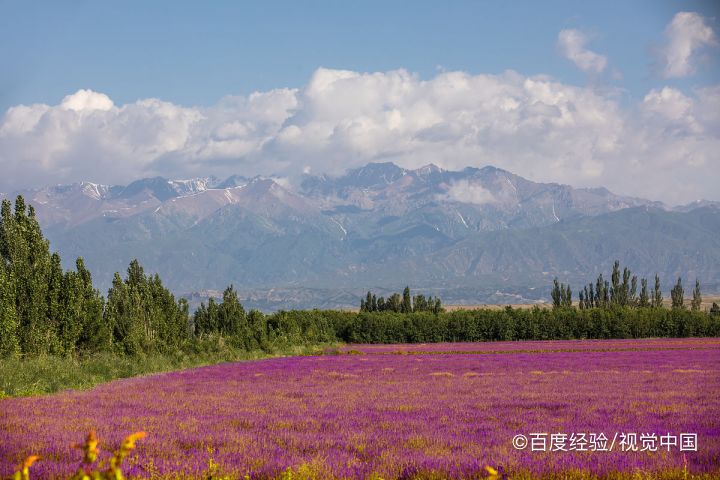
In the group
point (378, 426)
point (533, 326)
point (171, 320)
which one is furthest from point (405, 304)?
point (378, 426)

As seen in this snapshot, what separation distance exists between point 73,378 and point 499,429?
2421cm

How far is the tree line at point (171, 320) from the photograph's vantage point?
4469 cm

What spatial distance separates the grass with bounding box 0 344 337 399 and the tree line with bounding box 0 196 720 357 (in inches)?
85.1

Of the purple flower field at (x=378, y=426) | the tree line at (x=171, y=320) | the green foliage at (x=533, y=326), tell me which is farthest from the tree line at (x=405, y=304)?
the purple flower field at (x=378, y=426)

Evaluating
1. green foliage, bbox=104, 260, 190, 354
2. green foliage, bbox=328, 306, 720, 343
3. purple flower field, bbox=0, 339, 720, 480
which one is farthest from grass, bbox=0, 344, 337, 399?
green foliage, bbox=328, 306, 720, 343

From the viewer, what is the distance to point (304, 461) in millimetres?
11914

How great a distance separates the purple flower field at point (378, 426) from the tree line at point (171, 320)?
1795 cm

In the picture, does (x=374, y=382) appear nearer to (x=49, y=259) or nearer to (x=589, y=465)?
(x=589, y=465)

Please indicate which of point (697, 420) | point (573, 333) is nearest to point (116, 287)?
point (697, 420)

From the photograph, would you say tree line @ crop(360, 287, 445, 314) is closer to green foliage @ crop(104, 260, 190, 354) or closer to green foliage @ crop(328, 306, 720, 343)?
green foliage @ crop(328, 306, 720, 343)

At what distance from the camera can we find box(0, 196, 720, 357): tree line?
4469 centimetres

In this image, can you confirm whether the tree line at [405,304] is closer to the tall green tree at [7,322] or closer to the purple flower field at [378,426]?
the tall green tree at [7,322]

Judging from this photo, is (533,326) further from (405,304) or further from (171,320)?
(171,320)

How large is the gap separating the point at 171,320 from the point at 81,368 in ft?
109
